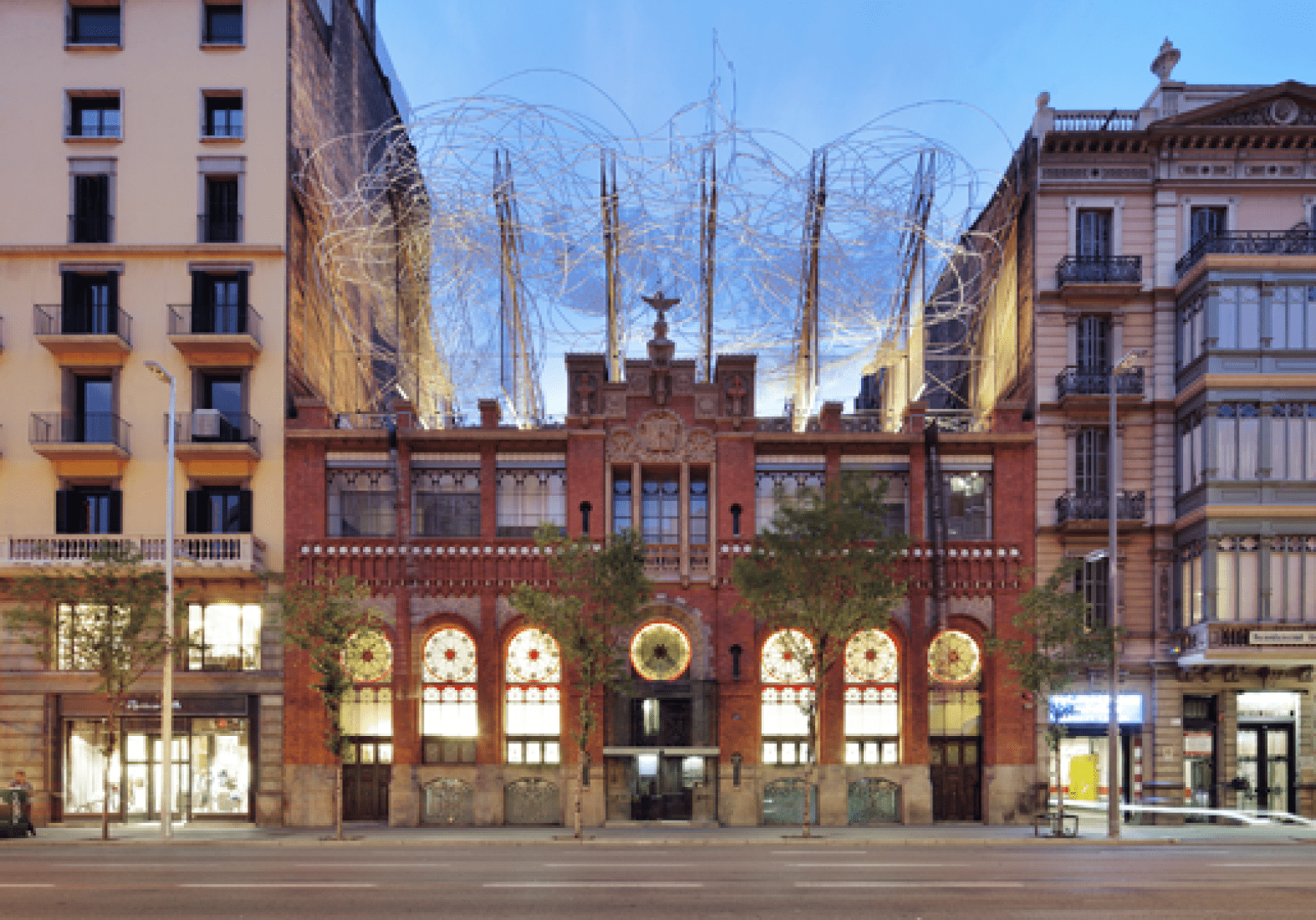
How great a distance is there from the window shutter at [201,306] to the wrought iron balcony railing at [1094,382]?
30.8 meters

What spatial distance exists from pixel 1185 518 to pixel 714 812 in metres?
19.2

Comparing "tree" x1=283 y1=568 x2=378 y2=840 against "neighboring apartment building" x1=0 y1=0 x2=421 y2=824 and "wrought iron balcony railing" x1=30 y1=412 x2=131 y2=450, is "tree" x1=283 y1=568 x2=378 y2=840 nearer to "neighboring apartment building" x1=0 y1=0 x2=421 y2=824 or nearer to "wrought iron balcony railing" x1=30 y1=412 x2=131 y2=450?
"neighboring apartment building" x1=0 y1=0 x2=421 y2=824

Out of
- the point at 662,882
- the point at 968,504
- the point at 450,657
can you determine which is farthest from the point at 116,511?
the point at 968,504

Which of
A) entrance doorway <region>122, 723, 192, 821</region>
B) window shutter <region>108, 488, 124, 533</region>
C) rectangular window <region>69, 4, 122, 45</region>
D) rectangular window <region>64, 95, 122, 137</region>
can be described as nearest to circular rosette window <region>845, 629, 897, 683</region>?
entrance doorway <region>122, 723, 192, 821</region>

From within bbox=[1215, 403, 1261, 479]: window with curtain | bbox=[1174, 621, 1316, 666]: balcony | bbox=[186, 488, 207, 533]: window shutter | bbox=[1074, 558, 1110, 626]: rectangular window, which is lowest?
bbox=[1174, 621, 1316, 666]: balcony

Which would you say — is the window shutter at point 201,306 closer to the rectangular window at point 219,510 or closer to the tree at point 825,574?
the rectangular window at point 219,510

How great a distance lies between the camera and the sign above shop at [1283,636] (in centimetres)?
3738

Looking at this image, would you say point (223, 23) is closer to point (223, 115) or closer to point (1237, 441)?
point (223, 115)

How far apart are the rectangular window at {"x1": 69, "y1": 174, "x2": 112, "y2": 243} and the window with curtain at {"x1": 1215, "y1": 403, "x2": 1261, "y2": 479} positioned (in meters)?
40.0

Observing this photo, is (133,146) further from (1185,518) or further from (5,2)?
(1185,518)

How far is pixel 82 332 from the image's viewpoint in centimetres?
4059

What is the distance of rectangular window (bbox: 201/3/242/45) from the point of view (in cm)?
4166

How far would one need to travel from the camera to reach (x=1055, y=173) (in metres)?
40.8

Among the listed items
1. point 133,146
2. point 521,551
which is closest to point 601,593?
point 521,551
